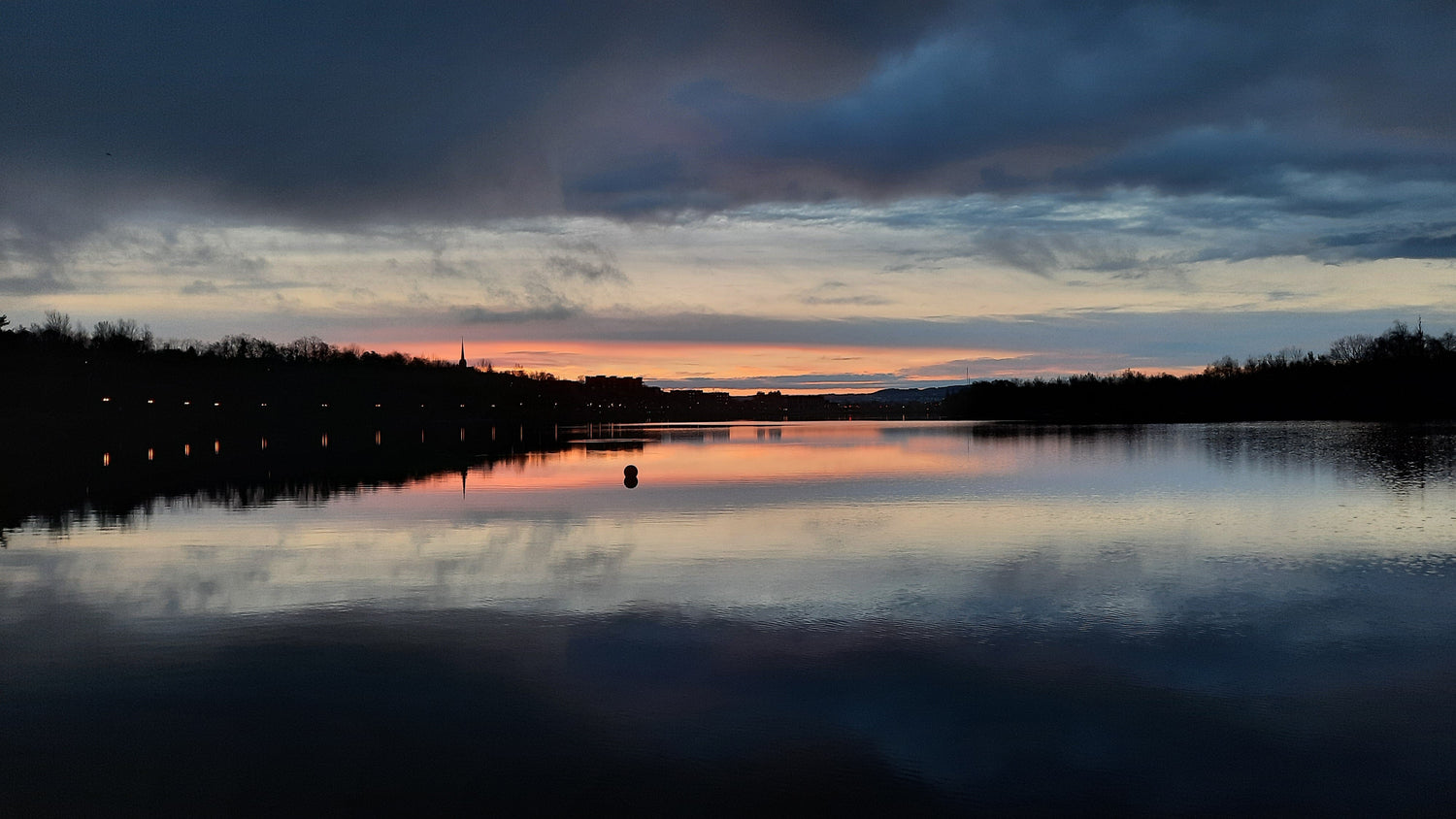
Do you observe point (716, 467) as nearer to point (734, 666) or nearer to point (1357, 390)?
point (734, 666)

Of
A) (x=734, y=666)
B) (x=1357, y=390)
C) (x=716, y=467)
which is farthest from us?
(x=1357, y=390)

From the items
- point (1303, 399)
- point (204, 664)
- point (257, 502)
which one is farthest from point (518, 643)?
point (1303, 399)

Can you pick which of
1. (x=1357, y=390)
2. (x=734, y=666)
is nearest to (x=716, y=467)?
(x=734, y=666)

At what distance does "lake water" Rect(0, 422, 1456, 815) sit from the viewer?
8.55m

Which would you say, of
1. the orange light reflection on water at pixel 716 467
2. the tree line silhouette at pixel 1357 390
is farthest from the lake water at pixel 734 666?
the tree line silhouette at pixel 1357 390

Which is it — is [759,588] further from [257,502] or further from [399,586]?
[257,502]

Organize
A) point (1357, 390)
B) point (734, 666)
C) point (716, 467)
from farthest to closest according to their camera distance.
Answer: point (1357, 390)
point (716, 467)
point (734, 666)

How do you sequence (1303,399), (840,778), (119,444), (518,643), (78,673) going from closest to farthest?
(840,778) < (78,673) < (518,643) < (119,444) < (1303,399)

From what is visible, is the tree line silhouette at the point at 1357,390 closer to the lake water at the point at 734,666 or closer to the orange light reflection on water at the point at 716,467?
the orange light reflection on water at the point at 716,467

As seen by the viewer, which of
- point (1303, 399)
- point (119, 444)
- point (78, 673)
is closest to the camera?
point (78, 673)

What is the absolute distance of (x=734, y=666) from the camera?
39.3ft

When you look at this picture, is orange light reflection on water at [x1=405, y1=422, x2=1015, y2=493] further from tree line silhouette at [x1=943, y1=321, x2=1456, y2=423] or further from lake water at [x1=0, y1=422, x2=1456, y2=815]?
tree line silhouette at [x1=943, y1=321, x2=1456, y2=423]

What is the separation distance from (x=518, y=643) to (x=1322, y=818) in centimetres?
953

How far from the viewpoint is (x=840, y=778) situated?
8.64 metres
